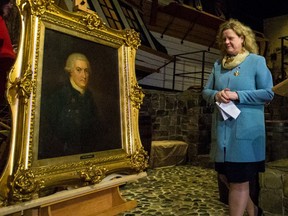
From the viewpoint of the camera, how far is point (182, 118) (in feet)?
17.5

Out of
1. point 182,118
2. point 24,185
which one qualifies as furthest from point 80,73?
point 182,118

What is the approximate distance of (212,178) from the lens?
147 inches

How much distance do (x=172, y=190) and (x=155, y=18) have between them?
13.0 ft

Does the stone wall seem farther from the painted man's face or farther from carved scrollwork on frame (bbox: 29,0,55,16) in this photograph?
carved scrollwork on frame (bbox: 29,0,55,16)

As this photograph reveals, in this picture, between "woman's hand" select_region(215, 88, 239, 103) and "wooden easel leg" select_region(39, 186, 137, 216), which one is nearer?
"wooden easel leg" select_region(39, 186, 137, 216)

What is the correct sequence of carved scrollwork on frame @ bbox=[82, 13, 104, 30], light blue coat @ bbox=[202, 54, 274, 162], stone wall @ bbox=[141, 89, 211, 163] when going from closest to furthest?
carved scrollwork on frame @ bbox=[82, 13, 104, 30] < light blue coat @ bbox=[202, 54, 274, 162] < stone wall @ bbox=[141, 89, 211, 163]

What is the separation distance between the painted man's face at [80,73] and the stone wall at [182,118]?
339 cm

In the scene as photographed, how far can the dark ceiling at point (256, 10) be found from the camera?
8.50 m

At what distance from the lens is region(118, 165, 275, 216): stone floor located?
233 centimetres

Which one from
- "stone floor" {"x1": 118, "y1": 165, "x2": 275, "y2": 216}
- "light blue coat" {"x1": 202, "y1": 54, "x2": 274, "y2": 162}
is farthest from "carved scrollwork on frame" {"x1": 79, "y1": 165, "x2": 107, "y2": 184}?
→ "stone floor" {"x1": 118, "y1": 165, "x2": 275, "y2": 216}

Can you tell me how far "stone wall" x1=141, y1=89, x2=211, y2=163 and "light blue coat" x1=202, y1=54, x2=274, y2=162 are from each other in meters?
3.17

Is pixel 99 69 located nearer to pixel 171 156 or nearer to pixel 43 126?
pixel 43 126

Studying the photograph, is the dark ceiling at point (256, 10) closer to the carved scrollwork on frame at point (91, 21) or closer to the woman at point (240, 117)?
the woman at point (240, 117)

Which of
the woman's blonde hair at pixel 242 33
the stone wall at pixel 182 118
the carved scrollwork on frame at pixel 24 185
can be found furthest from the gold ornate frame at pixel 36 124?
the stone wall at pixel 182 118
